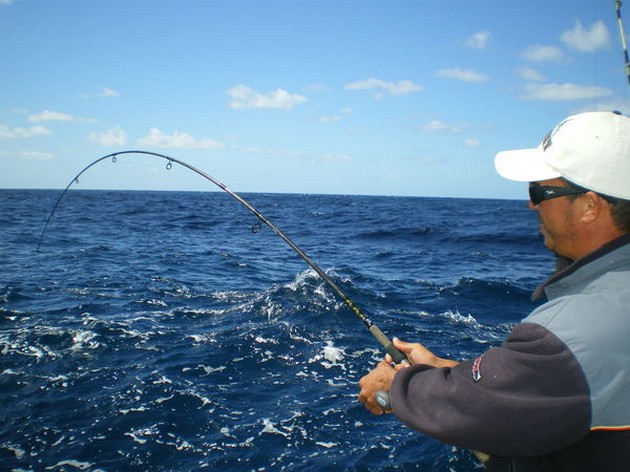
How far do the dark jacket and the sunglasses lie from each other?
24cm

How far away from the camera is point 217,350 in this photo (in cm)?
668

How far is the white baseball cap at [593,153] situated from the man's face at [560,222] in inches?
3.2

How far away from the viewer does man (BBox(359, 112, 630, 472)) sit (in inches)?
44.6

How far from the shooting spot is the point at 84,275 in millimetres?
11266

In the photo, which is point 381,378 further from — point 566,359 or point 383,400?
point 566,359

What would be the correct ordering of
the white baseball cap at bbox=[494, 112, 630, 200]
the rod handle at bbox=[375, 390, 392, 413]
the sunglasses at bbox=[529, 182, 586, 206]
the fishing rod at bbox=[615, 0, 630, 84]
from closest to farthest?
the white baseball cap at bbox=[494, 112, 630, 200], the sunglasses at bbox=[529, 182, 586, 206], the rod handle at bbox=[375, 390, 392, 413], the fishing rod at bbox=[615, 0, 630, 84]

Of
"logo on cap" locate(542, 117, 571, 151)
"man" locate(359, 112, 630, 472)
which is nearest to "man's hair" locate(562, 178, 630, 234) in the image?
"man" locate(359, 112, 630, 472)

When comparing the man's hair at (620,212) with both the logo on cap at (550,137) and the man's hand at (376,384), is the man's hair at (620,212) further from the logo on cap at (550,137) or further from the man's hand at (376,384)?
the man's hand at (376,384)

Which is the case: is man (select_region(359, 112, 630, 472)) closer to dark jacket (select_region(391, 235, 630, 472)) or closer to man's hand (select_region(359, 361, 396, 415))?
dark jacket (select_region(391, 235, 630, 472))

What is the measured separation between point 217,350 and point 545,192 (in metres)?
5.96

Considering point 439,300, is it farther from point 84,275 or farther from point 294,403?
point 84,275

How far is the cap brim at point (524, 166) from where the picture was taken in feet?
5.22

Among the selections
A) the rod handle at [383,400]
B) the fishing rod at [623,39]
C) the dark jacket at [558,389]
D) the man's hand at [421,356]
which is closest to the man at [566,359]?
the dark jacket at [558,389]

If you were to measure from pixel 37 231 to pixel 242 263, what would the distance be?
11.8 metres
